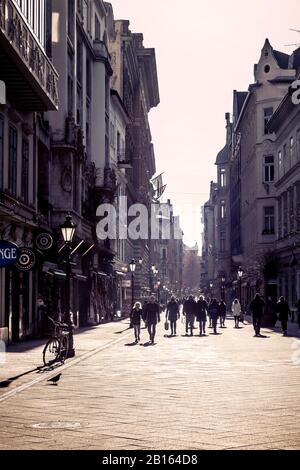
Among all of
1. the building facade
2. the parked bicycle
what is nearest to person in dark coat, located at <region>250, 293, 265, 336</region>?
the building facade

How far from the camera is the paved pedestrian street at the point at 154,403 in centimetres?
890

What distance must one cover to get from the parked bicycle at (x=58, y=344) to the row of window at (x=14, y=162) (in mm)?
7388

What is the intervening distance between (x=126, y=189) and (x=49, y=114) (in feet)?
105

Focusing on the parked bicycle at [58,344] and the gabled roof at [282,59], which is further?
the gabled roof at [282,59]

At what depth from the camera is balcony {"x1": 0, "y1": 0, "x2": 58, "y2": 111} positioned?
2222 cm

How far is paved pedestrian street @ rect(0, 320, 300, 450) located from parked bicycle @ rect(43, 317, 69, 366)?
325 mm

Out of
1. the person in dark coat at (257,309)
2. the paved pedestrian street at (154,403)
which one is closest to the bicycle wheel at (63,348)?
the paved pedestrian street at (154,403)

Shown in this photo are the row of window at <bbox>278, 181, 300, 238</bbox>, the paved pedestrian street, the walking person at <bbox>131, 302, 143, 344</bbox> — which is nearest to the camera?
the paved pedestrian street

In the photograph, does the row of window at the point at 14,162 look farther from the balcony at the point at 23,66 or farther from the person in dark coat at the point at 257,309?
the person in dark coat at the point at 257,309

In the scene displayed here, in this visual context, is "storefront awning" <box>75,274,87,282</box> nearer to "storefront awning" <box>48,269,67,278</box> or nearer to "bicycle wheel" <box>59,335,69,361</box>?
"storefront awning" <box>48,269,67,278</box>

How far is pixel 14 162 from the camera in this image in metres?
28.7

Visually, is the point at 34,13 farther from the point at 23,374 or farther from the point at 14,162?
the point at 23,374

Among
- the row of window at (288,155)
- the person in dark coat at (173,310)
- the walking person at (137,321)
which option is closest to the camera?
the walking person at (137,321)
